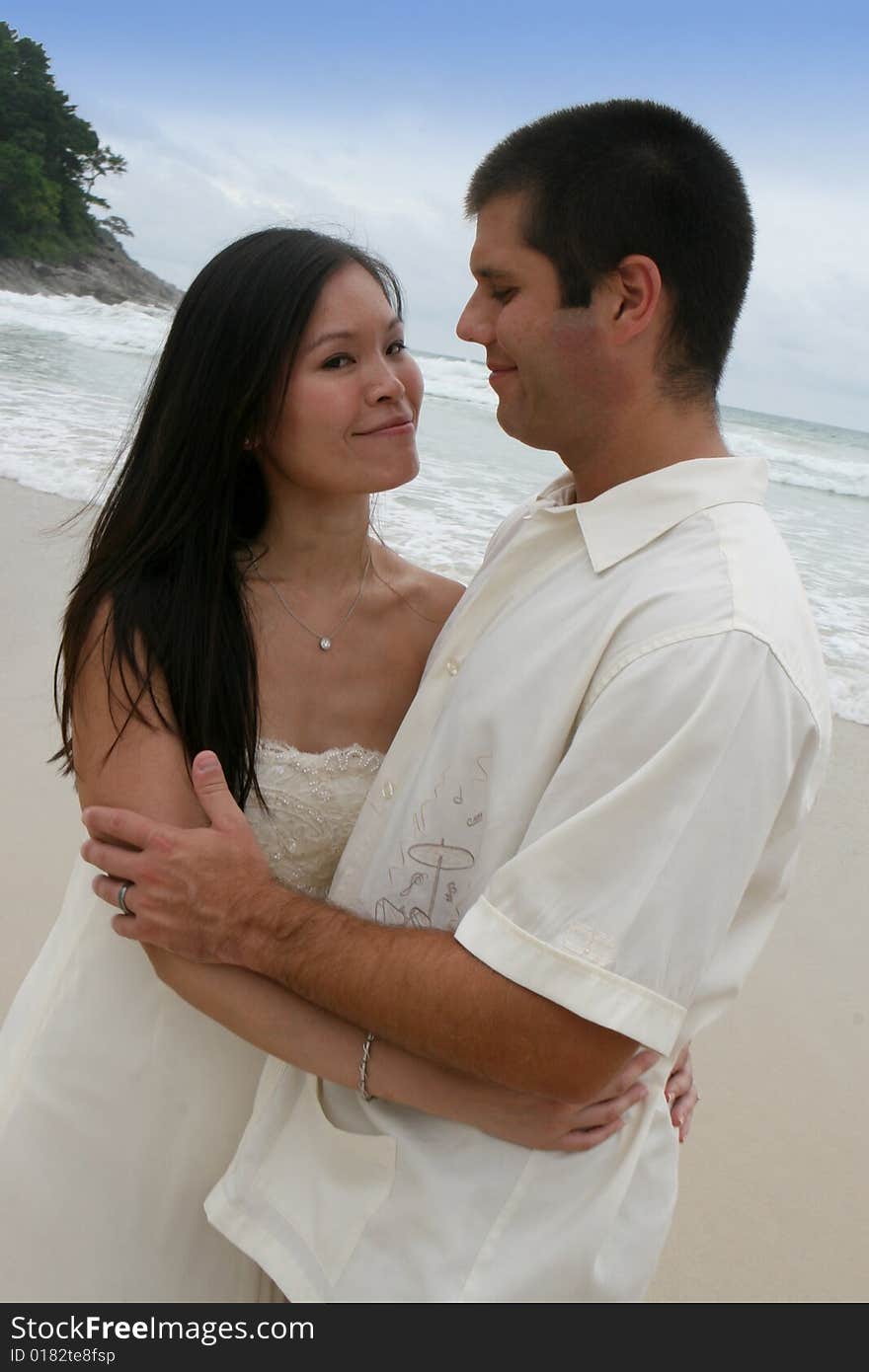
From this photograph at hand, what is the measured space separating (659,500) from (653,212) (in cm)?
44

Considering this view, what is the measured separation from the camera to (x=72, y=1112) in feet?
6.77

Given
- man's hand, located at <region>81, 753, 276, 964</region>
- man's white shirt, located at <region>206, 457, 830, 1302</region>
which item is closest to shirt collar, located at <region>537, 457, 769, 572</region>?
man's white shirt, located at <region>206, 457, 830, 1302</region>

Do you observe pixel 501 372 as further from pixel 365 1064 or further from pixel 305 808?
pixel 365 1064

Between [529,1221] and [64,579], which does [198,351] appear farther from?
[64,579]

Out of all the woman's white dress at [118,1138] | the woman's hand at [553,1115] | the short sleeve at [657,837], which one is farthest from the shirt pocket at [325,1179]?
the short sleeve at [657,837]

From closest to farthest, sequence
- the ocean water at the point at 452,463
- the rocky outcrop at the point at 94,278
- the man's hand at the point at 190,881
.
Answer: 1. the man's hand at the point at 190,881
2. the ocean water at the point at 452,463
3. the rocky outcrop at the point at 94,278

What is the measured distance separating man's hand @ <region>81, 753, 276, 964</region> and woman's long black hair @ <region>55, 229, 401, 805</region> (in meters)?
0.21

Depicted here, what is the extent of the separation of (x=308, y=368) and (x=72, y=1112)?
50.7 inches

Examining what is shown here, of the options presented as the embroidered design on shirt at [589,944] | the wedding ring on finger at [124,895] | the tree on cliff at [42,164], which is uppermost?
the tree on cliff at [42,164]

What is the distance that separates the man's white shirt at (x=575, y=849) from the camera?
4.59ft

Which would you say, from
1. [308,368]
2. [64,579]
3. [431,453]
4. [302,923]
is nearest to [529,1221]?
[302,923]

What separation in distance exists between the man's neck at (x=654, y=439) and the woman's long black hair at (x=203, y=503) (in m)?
0.63

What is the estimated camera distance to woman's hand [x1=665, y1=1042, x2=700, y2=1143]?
196cm

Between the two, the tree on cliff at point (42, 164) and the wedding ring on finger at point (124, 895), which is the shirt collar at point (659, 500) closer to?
the wedding ring on finger at point (124, 895)
